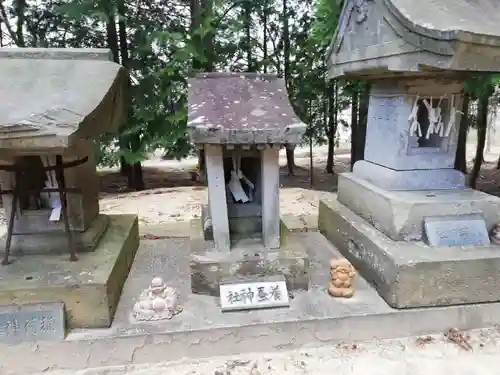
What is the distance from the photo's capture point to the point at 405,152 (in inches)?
173

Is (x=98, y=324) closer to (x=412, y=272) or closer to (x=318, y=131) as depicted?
(x=412, y=272)

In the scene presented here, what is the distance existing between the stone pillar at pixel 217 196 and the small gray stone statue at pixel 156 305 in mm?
667

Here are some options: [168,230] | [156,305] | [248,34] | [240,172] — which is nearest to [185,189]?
[168,230]

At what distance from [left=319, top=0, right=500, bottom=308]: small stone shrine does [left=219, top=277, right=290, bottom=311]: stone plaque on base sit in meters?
0.94

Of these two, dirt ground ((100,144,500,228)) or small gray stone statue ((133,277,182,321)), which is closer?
small gray stone statue ((133,277,182,321))

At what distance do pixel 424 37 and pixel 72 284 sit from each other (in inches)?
134

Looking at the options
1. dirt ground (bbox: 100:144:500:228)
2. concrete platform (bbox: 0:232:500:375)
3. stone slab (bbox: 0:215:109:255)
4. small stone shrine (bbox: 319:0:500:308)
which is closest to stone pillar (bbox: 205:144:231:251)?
concrete platform (bbox: 0:232:500:375)

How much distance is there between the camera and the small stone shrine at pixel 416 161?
3498mm

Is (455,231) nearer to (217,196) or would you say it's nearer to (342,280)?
(342,280)

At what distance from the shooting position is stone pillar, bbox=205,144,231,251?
3639 millimetres

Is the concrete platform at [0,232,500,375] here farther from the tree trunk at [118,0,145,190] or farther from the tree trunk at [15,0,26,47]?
the tree trunk at [15,0,26,47]

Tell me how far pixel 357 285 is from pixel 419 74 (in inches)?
82.1

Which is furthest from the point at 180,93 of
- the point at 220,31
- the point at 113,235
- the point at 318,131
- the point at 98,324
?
the point at 98,324

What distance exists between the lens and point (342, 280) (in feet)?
12.4
